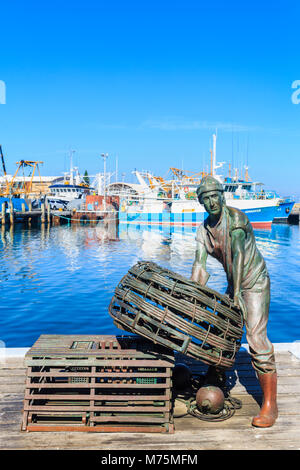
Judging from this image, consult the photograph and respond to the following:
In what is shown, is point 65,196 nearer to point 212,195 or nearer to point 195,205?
point 195,205

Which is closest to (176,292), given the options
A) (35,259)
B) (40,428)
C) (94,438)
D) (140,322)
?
(140,322)

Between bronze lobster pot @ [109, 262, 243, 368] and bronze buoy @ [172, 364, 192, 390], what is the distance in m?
0.88

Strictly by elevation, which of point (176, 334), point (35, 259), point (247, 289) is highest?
point (247, 289)

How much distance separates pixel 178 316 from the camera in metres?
3.92

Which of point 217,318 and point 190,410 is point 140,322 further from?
point 190,410

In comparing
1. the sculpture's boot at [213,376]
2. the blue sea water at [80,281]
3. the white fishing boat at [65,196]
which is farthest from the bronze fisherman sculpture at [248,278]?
the white fishing boat at [65,196]

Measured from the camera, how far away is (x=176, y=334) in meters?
3.78

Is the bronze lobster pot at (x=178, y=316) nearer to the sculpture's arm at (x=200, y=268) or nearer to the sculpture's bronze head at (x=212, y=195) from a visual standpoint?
the sculpture's arm at (x=200, y=268)

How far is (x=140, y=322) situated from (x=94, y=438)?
1.16m

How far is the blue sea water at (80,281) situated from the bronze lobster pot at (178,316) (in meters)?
7.75

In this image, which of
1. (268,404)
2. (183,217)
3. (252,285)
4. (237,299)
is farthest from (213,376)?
(183,217)

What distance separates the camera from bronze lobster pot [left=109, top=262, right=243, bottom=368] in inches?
151

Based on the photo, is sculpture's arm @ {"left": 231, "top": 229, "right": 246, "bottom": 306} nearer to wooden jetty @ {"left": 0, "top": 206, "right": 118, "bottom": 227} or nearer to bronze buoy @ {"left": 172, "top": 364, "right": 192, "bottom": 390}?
bronze buoy @ {"left": 172, "top": 364, "right": 192, "bottom": 390}

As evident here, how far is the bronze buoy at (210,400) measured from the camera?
167 inches
